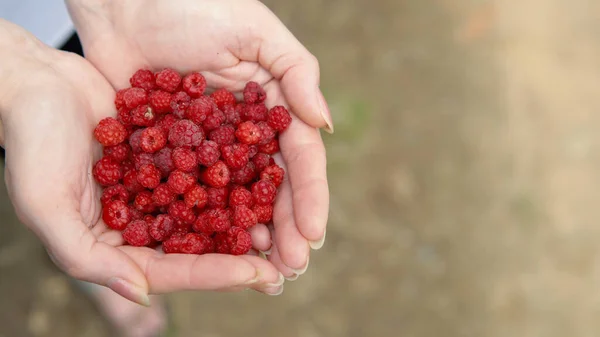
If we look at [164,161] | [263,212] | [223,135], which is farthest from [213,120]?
[263,212]

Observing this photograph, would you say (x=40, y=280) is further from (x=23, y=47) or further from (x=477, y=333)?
(x=477, y=333)

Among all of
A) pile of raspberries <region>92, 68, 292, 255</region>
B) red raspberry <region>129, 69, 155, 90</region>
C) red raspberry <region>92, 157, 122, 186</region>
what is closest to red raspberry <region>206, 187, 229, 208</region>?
pile of raspberries <region>92, 68, 292, 255</region>

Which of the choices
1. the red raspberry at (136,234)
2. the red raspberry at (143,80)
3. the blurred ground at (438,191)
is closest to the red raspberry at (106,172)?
the red raspberry at (136,234)

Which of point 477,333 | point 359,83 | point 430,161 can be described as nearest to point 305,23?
point 359,83

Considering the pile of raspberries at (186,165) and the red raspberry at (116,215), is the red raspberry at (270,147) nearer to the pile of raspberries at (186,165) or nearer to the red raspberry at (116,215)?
the pile of raspberries at (186,165)

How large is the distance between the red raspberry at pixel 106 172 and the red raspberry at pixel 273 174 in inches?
13.2

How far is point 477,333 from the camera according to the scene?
71.9 inches

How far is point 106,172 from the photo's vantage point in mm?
1258

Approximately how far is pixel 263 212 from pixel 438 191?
0.91 metres

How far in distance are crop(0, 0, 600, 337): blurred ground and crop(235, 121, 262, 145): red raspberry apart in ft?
2.23

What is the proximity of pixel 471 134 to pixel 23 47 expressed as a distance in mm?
1508

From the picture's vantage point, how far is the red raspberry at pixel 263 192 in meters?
1.27

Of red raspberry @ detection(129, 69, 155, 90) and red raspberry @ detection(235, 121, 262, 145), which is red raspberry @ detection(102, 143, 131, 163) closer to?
red raspberry @ detection(129, 69, 155, 90)

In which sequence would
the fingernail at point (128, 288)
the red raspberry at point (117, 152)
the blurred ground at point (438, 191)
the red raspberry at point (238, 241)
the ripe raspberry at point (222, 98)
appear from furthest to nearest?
the blurred ground at point (438, 191) < the ripe raspberry at point (222, 98) < the red raspberry at point (117, 152) < the red raspberry at point (238, 241) < the fingernail at point (128, 288)
